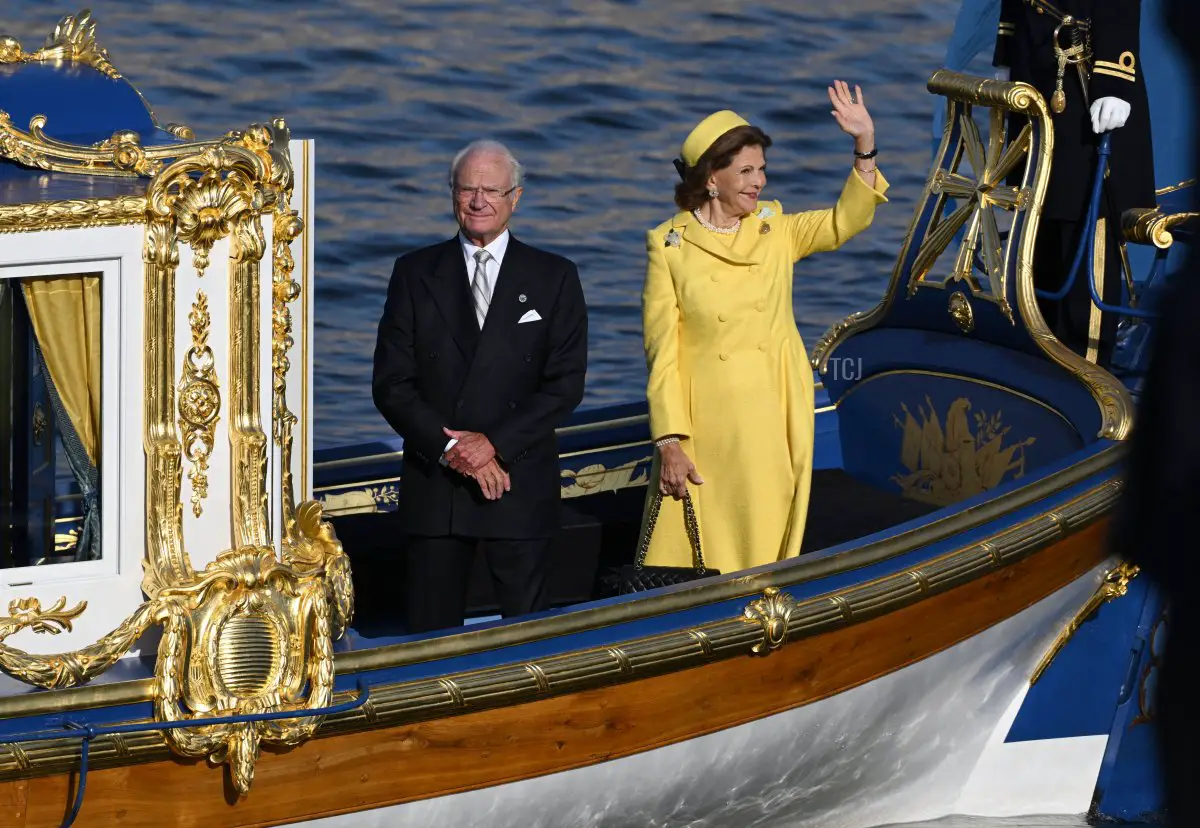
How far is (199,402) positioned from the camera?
173 inches

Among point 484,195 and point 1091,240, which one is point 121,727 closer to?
point 484,195

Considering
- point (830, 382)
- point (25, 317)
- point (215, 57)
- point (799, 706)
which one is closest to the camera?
point (25, 317)

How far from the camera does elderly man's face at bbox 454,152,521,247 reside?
4.89 metres

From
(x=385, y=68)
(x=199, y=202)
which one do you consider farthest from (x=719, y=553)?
(x=385, y=68)

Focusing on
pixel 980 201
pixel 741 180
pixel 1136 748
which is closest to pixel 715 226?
pixel 741 180

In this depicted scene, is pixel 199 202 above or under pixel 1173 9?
under

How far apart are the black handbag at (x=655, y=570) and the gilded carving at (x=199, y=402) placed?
1111 mm

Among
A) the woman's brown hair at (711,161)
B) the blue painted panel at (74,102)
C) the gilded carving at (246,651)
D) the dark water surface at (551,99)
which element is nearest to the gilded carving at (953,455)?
the woman's brown hair at (711,161)

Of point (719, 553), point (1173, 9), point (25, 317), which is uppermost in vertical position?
point (1173, 9)

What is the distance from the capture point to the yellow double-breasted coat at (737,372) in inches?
211

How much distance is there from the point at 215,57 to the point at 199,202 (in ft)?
36.8

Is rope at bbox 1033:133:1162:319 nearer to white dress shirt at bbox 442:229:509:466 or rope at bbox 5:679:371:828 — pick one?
white dress shirt at bbox 442:229:509:466

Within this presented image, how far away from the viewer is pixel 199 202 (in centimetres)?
429

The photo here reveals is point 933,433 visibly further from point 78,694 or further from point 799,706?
point 78,694
